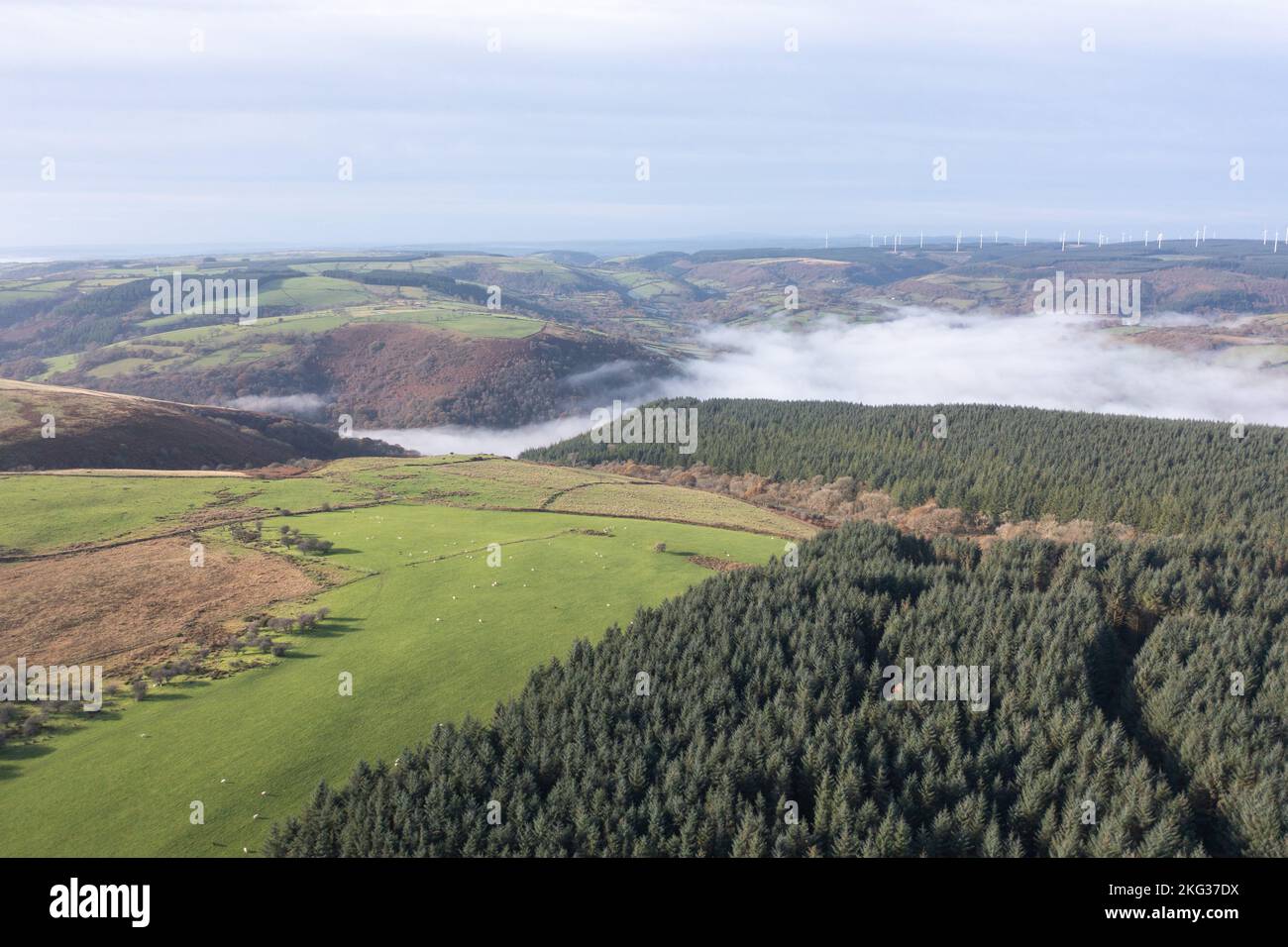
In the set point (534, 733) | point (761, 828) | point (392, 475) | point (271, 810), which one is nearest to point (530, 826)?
point (534, 733)

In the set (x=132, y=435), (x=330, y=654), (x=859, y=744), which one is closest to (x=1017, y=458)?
(x=859, y=744)

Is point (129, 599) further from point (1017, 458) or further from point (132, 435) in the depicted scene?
point (1017, 458)
